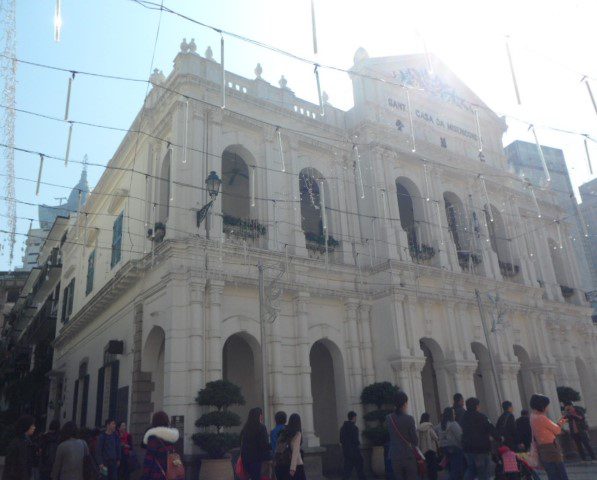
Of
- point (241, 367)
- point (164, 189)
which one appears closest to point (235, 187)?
point (164, 189)

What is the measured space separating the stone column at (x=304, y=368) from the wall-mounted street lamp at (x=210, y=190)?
13.3ft

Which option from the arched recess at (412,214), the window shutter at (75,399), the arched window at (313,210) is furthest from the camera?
the window shutter at (75,399)

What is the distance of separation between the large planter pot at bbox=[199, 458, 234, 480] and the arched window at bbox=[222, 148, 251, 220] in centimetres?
981

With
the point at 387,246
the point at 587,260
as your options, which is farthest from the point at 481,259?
the point at 587,260

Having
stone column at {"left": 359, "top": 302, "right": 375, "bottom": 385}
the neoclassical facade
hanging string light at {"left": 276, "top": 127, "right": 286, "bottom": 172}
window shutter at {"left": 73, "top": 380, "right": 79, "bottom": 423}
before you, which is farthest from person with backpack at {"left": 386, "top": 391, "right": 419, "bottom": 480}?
window shutter at {"left": 73, "top": 380, "right": 79, "bottom": 423}

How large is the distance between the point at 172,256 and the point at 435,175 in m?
12.6

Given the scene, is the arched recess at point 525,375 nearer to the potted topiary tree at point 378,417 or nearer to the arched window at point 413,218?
the arched window at point 413,218

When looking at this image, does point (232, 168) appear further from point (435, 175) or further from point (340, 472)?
point (340, 472)

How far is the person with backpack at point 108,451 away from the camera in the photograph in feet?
32.5

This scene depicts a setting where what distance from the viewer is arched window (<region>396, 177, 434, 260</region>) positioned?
2045 cm

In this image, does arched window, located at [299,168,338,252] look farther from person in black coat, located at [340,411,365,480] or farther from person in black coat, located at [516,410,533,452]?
person in black coat, located at [516,410,533,452]

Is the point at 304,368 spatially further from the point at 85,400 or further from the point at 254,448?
the point at 85,400

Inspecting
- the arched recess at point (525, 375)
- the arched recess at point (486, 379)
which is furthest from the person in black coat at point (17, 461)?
the arched recess at point (525, 375)

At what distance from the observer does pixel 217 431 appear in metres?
13.3
